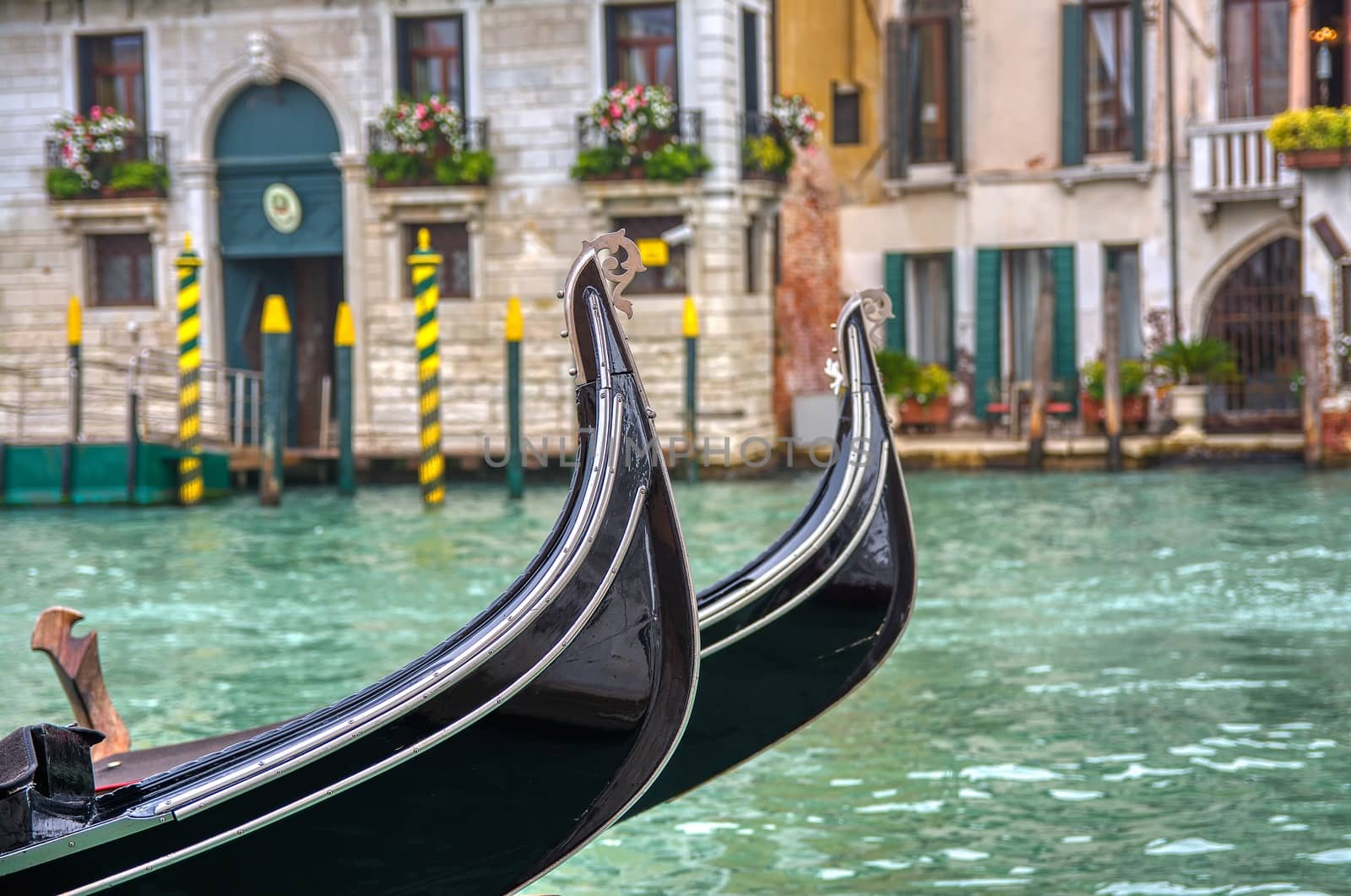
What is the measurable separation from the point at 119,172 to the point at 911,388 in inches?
227

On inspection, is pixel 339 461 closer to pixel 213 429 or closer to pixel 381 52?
pixel 213 429

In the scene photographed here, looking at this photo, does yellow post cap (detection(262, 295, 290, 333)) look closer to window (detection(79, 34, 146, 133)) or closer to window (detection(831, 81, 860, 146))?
window (detection(79, 34, 146, 133))

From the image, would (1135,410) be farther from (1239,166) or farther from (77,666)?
(77,666)

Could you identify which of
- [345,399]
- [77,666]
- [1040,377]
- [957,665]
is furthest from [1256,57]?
[77,666]

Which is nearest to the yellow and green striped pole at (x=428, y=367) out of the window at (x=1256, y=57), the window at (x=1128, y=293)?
the window at (x=1128, y=293)

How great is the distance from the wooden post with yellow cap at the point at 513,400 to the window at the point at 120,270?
3631 millimetres

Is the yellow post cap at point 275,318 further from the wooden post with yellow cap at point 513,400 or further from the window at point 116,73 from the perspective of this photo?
the window at point 116,73

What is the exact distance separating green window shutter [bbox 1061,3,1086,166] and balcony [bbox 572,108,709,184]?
287 centimetres

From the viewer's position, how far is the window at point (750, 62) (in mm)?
13820

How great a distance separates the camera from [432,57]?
14.0 metres

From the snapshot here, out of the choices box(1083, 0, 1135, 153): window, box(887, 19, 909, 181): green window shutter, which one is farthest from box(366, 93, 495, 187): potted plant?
box(1083, 0, 1135, 153): window

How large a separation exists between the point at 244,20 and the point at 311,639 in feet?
25.7

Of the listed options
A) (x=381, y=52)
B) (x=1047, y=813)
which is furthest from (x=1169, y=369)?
(x=1047, y=813)

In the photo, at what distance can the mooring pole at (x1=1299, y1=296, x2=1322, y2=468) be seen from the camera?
1254 centimetres
